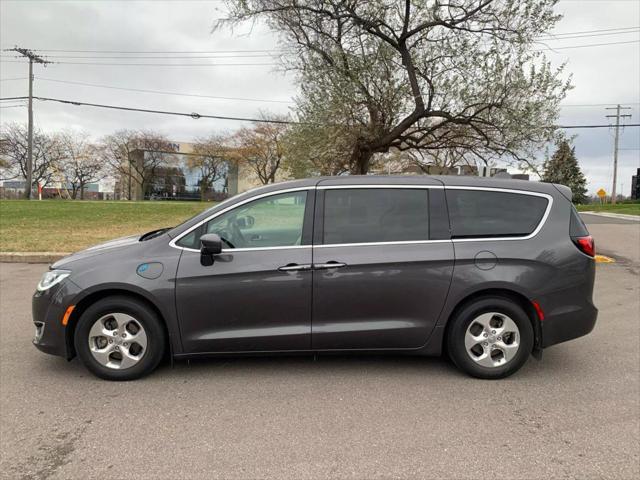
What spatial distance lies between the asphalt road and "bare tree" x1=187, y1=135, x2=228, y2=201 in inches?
2476

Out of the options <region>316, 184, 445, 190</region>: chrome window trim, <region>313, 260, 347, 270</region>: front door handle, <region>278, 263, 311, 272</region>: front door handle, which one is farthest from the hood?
<region>316, 184, 445, 190</region>: chrome window trim

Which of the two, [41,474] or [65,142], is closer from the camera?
[41,474]

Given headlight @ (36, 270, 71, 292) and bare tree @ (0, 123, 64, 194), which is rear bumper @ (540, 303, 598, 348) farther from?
bare tree @ (0, 123, 64, 194)

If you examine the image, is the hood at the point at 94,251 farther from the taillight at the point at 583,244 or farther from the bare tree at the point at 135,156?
the bare tree at the point at 135,156

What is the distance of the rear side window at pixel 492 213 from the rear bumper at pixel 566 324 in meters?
0.77

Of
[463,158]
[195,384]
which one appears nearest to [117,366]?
[195,384]

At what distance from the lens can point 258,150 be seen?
60938 mm

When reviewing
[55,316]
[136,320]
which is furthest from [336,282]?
[55,316]

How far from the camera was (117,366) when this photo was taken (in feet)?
12.2

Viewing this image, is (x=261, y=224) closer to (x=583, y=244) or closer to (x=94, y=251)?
(x=94, y=251)

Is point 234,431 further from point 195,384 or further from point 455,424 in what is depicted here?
point 455,424

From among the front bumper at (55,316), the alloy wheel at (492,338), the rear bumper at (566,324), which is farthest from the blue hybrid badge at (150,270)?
the rear bumper at (566,324)

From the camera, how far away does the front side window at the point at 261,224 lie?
379 centimetres

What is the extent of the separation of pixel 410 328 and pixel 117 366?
246cm
